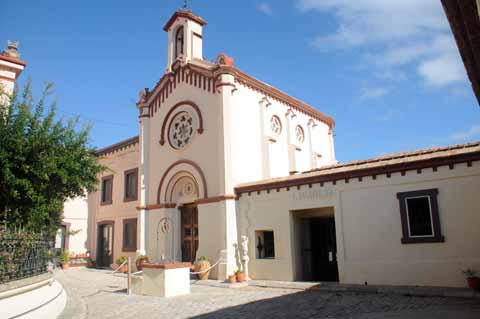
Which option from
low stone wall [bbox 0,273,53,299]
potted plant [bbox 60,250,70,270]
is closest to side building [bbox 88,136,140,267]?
potted plant [bbox 60,250,70,270]

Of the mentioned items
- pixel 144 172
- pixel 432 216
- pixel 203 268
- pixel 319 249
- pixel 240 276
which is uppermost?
Result: pixel 144 172

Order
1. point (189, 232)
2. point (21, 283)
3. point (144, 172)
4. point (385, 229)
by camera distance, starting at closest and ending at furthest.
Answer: point (21, 283) < point (385, 229) < point (189, 232) < point (144, 172)

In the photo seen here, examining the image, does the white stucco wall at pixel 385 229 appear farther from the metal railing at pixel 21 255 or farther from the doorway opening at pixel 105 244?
the doorway opening at pixel 105 244

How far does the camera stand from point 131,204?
915 inches

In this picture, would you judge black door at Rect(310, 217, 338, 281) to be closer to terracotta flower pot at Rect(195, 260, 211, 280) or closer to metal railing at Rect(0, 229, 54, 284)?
terracotta flower pot at Rect(195, 260, 211, 280)

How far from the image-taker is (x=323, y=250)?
1558cm

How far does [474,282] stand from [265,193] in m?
7.76

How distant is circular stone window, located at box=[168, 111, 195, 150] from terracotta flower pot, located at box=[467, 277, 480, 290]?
12.5 meters

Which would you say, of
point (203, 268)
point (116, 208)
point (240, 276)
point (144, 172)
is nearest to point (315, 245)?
point (240, 276)

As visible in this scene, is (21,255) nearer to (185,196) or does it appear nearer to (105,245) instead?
(185,196)

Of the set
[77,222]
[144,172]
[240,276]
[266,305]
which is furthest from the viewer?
[77,222]

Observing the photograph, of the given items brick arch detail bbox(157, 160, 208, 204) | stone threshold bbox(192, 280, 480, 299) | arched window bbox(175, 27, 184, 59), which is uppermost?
arched window bbox(175, 27, 184, 59)

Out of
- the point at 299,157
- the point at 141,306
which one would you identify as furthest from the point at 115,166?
the point at 141,306

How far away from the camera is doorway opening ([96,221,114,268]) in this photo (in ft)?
80.5
